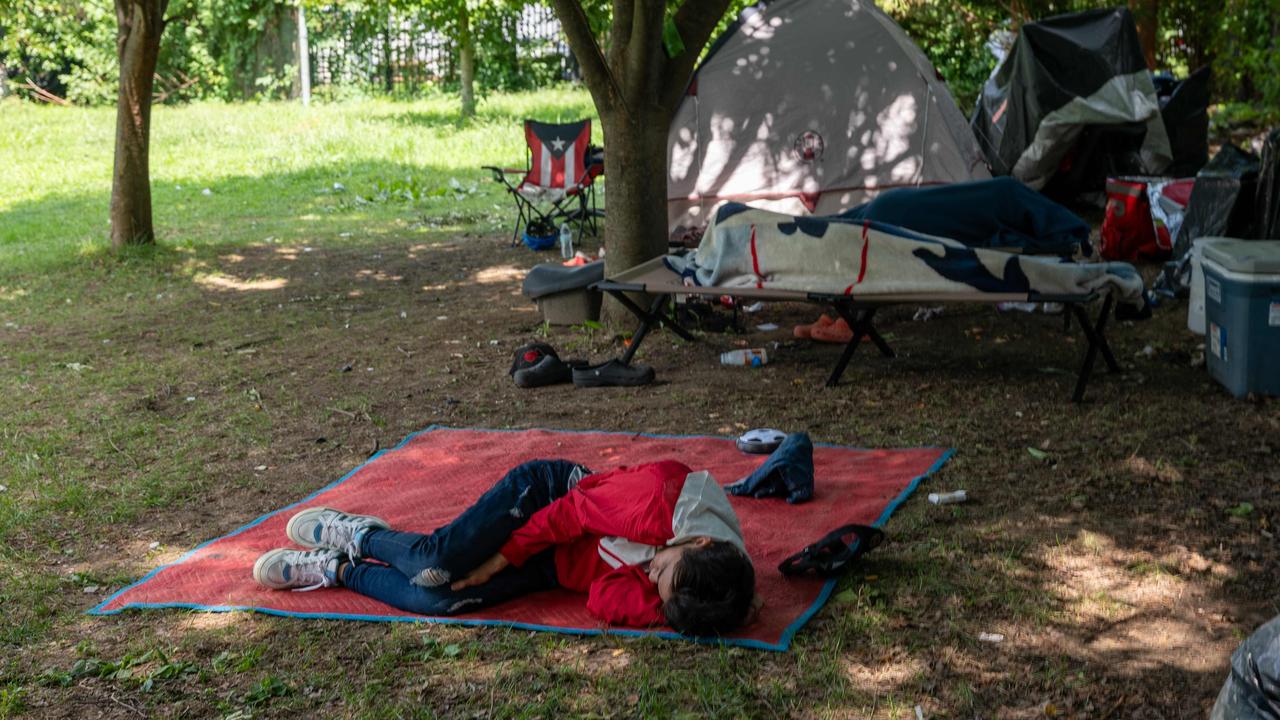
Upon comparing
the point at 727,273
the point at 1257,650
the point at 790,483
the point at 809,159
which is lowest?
the point at 790,483

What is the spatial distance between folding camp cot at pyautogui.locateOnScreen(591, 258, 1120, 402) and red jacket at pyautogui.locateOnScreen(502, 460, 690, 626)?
255cm

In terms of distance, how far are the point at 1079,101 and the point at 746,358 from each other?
17.8 ft

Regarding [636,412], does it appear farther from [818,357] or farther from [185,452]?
[185,452]

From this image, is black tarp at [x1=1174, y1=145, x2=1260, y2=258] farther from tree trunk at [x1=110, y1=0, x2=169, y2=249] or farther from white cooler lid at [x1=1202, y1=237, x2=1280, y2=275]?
tree trunk at [x1=110, y1=0, x2=169, y2=249]

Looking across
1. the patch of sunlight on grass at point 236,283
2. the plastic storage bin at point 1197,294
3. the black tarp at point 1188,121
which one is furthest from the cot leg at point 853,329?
the black tarp at point 1188,121

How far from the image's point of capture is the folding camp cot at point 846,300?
5613mm

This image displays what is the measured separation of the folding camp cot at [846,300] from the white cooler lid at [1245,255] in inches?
Answer: 20.5

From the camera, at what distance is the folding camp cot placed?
5.61 meters

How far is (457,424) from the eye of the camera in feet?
19.2

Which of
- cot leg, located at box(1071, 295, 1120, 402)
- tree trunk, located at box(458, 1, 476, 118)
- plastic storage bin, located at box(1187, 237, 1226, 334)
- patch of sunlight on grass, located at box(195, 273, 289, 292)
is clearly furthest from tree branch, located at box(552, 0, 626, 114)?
tree trunk, located at box(458, 1, 476, 118)

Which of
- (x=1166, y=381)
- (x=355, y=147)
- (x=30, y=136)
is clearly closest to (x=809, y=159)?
(x=1166, y=381)

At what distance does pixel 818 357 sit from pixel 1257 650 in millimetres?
4781

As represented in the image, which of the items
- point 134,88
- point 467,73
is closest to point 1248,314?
point 134,88

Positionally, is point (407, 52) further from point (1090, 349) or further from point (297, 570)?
point (297, 570)
